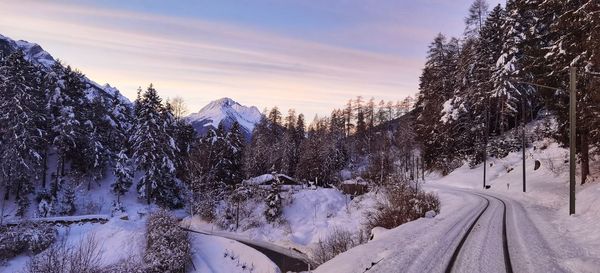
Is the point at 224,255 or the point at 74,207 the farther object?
the point at 74,207

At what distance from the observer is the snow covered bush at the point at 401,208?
20.2 meters

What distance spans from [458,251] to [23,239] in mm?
28525

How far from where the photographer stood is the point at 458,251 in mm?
11797

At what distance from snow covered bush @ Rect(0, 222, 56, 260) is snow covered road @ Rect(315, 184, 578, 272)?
24.3m

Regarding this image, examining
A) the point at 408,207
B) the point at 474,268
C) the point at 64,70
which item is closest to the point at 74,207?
the point at 64,70

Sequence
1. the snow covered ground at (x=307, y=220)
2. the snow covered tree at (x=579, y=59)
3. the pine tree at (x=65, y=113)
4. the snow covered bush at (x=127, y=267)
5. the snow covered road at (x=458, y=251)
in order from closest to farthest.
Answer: the snow covered road at (x=458, y=251), the snow covered tree at (x=579, y=59), the snow covered bush at (x=127, y=267), the snow covered ground at (x=307, y=220), the pine tree at (x=65, y=113)

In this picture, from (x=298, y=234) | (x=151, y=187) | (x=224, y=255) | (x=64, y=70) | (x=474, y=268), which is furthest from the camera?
(x=64, y=70)

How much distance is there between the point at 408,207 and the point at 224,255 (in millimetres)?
17440

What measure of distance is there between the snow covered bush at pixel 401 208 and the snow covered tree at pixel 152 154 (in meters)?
35.9

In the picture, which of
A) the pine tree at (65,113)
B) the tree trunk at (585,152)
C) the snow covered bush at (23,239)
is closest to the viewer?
the tree trunk at (585,152)

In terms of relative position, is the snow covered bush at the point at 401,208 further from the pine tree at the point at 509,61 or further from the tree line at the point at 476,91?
the pine tree at the point at 509,61

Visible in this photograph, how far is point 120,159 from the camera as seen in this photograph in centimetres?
5288

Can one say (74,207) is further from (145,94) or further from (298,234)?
(298,234)

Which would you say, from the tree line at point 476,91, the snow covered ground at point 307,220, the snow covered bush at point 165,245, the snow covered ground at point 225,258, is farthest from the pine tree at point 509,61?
the snow covered bush at point 165,245
